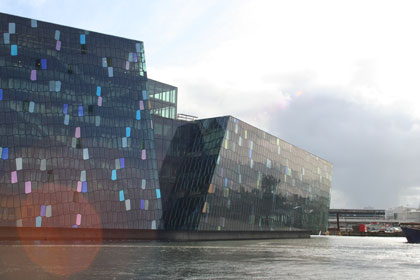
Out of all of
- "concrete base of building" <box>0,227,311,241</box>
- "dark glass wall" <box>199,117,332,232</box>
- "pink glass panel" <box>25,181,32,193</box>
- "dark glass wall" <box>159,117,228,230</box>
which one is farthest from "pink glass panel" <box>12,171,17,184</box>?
"dark glass wall" <box>199,117,332,232</box>

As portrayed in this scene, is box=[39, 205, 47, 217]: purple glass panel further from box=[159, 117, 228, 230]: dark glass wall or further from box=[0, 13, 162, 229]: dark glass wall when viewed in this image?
box=[159, 117, 228, 230]: dark glass wall

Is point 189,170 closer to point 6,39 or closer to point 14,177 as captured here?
point 14,177

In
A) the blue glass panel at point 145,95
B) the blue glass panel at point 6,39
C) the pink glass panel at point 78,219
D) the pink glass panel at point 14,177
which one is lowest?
the pink glass panel at point 78,219

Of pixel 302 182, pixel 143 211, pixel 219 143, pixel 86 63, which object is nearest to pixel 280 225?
pixel 302 182

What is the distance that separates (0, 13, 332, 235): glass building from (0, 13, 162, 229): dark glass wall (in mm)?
119

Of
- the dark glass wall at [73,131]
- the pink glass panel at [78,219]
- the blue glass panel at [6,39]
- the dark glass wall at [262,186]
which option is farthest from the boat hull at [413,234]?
the blue glass panel at [6,39]

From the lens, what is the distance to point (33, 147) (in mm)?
63625

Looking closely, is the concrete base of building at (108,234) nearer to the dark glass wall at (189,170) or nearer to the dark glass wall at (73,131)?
the dark glass wall at (73,131)

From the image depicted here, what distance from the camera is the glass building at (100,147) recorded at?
63.2 metres

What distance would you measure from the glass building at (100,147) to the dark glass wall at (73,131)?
0.12 meters

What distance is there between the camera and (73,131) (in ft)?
219

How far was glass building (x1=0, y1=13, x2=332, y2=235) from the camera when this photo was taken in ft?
207

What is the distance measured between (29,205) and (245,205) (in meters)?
36.1

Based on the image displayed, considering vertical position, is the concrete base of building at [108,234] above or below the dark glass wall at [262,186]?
below
